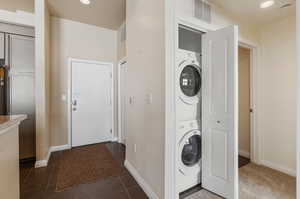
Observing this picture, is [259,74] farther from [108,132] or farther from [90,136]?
[90,136]

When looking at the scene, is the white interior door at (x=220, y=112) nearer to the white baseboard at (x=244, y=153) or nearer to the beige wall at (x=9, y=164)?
the white baseboard at (x=244, y=153)

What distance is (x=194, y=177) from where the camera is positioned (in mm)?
1838

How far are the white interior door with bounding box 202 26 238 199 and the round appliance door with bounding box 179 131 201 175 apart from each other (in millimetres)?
91

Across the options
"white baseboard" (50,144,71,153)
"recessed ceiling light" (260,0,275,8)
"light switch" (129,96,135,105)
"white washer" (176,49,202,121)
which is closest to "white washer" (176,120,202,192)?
"white washer" (176,49,202,121)

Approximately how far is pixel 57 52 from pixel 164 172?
3.24 m

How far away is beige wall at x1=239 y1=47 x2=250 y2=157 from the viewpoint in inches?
109

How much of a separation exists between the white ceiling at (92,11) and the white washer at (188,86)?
1.77m

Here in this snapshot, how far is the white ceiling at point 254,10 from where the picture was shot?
6.29 feet

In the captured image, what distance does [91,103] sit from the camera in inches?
135

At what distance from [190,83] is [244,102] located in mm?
1670

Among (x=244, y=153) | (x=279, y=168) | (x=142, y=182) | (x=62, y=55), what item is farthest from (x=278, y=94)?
(x=62, y=55)

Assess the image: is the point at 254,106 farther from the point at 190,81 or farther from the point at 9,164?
the point at 9,164

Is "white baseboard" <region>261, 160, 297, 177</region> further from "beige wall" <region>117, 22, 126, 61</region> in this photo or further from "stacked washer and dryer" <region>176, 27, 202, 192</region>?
"beige wall" <region>117, 22, 126, 61</region>

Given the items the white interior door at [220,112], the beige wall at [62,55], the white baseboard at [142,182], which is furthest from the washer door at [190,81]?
the beige wall at [62,55]
